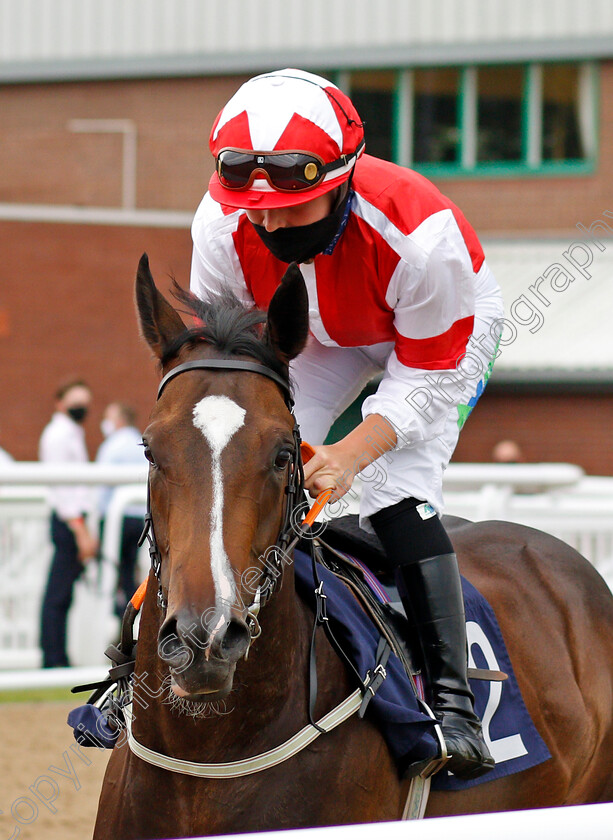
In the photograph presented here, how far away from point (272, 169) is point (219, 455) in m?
0.75

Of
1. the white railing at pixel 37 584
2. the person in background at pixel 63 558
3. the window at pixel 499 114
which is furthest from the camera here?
the window at pixel 499 114

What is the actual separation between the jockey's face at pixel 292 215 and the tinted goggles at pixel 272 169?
0.08 m

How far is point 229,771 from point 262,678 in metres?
0.21

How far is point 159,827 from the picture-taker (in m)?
2.31

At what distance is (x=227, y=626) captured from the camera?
1941mm

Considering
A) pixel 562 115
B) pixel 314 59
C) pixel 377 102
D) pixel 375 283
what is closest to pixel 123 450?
pixel 375 283

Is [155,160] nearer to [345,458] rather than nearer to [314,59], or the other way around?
[314,59]

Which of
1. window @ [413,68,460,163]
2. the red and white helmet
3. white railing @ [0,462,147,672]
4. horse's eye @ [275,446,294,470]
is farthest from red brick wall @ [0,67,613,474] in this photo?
horse's eye @ [275,446,294,470]

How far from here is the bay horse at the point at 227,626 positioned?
201cm

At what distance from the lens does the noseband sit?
7.21 ft

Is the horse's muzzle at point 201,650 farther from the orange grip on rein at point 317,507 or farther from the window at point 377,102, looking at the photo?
the window at point 377,102

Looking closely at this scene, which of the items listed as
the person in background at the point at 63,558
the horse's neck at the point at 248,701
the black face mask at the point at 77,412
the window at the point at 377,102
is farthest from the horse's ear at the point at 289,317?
the window at the point at 377,102

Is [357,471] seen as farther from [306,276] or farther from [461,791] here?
[461,791]

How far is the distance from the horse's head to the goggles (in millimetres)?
275
